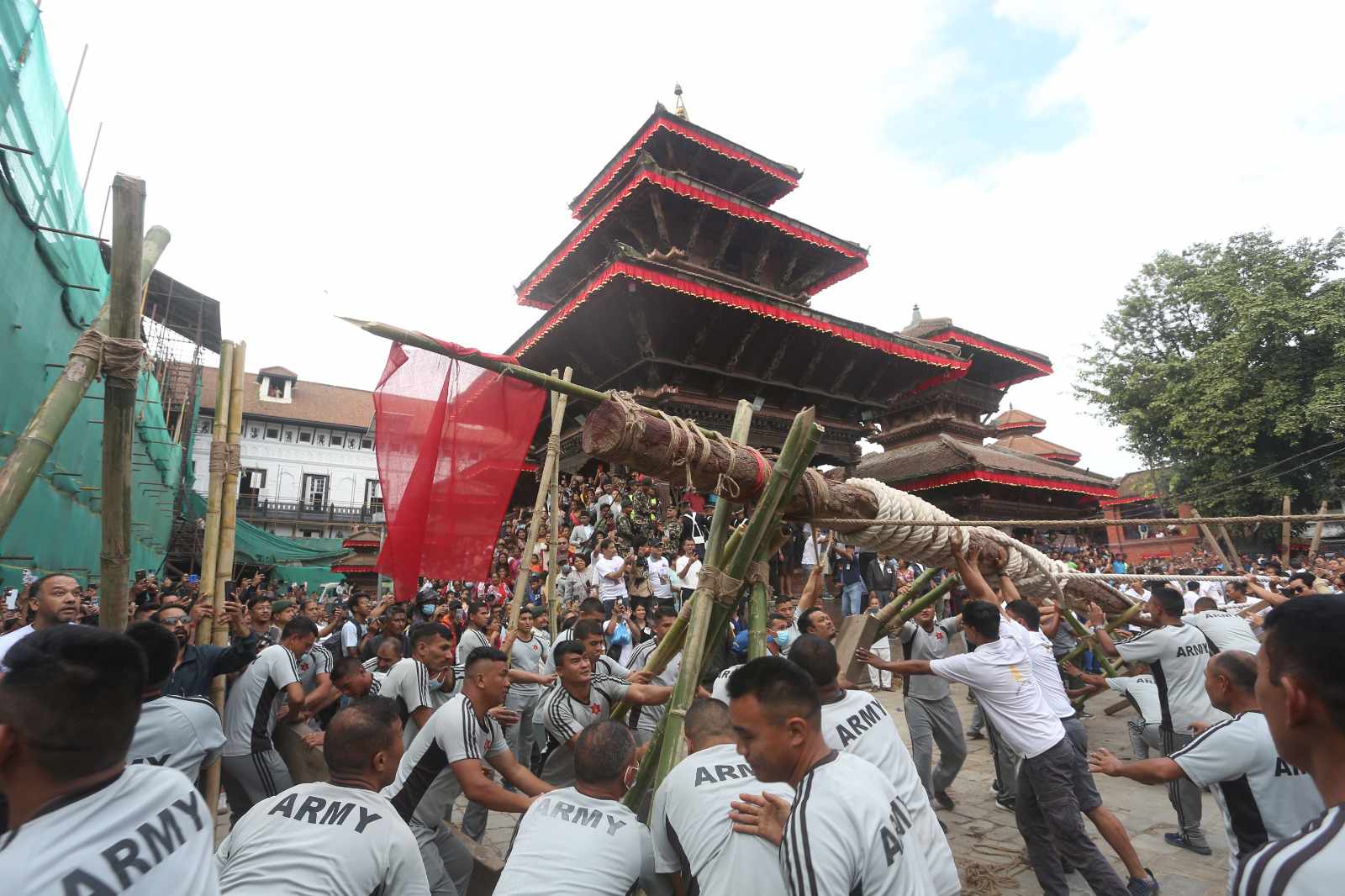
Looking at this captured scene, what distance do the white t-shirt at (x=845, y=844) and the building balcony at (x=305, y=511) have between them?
41942 millimetres

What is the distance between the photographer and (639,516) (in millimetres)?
13203

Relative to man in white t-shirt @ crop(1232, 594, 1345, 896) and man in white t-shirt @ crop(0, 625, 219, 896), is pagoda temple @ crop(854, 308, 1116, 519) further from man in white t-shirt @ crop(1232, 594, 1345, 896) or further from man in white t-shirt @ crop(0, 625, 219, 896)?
man in white t-shirt @ crop(0, 625, 219, 896)

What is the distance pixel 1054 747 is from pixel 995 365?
70.5 ft

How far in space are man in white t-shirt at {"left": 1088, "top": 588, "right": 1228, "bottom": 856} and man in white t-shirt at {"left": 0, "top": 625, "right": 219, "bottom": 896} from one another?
5.92m

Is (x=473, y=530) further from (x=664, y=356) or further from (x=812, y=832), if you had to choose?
(x=664, y=356)

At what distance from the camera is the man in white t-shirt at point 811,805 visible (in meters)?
1.95

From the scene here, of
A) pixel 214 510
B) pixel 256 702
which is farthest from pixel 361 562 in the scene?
pixel 214 510

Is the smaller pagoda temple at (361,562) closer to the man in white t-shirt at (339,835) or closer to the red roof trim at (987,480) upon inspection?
the red roof trim at (987,480)

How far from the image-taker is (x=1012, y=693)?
4371 mm

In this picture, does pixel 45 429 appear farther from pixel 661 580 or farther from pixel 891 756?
pixel 661 580

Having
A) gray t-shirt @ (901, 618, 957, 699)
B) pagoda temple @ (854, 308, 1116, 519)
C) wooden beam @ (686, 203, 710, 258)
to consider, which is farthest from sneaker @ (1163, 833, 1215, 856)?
wooden beam @ (686, 203, 710, 258)

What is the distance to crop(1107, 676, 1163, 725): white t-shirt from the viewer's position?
5723mm

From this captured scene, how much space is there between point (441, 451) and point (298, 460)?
143ft

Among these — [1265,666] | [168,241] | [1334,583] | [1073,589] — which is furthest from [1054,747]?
[1334,583]
